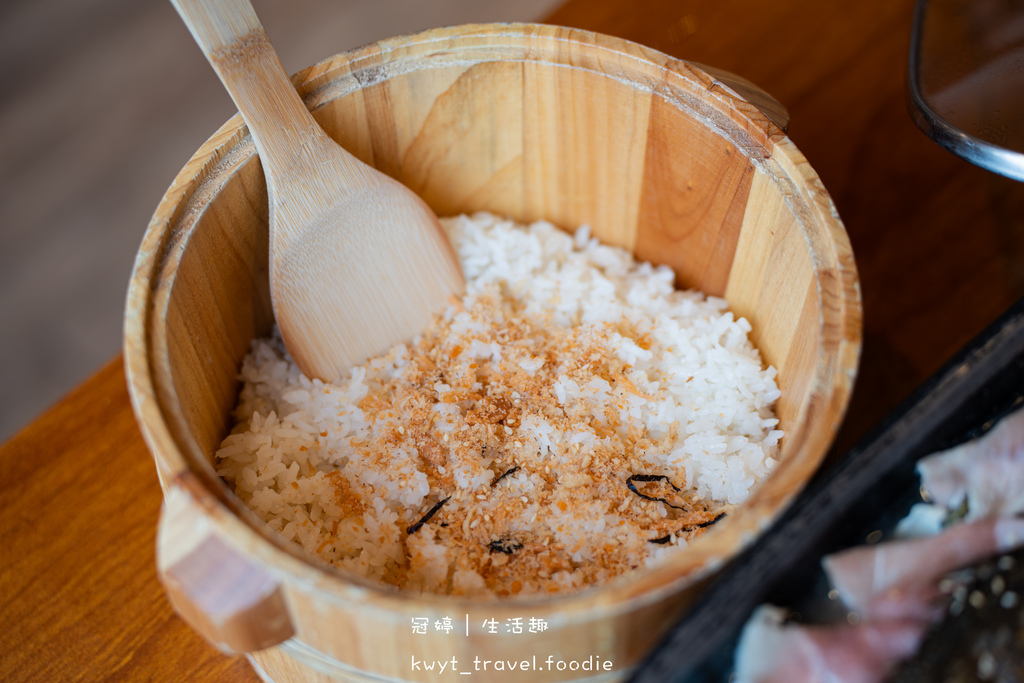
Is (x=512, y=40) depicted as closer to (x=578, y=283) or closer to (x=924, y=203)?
(x=578, y=283)

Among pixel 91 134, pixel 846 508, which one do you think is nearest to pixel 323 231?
pixel 846 508

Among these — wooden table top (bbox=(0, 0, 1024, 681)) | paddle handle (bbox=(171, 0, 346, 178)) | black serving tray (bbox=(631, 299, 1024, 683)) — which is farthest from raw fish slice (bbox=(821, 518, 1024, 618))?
paddle handle (bbox=(171, 0, 346, 178))

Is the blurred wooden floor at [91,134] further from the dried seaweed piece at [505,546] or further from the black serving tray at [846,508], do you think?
the black serving tray at [846,508]

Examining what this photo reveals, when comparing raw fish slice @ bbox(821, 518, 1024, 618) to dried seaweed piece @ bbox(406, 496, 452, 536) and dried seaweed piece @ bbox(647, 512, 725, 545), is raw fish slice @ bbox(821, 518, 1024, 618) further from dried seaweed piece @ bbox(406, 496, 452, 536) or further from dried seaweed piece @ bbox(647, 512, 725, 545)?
dried seaweed piece @ bbox(406, 496, 452, 536)

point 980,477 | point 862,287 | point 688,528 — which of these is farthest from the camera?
point 862,287

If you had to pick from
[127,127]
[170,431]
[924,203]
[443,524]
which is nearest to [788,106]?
[924,203]

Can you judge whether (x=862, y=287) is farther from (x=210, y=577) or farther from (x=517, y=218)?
(x=210, y=577)
